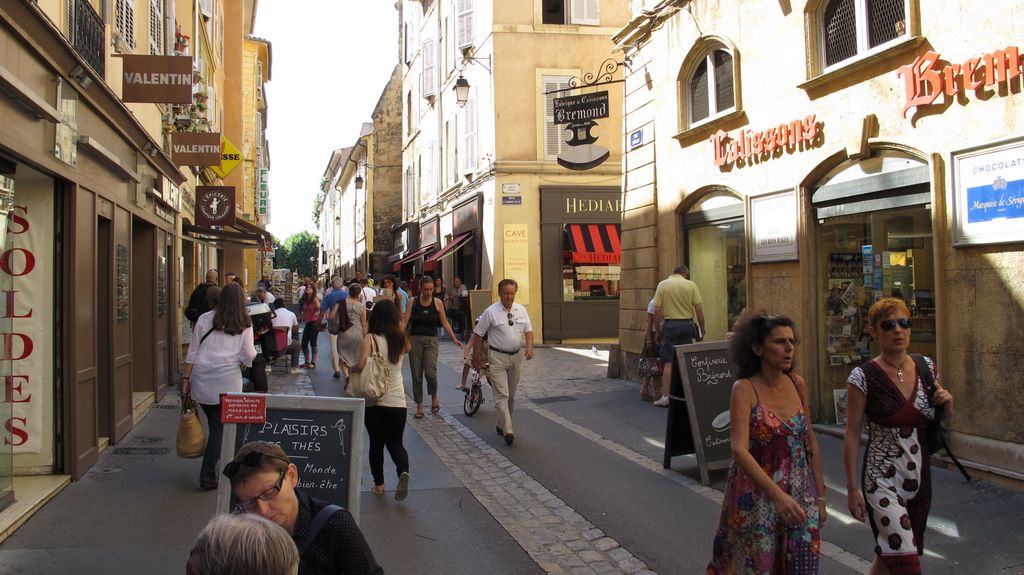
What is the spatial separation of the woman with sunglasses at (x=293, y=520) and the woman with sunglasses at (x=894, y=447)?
233 cm

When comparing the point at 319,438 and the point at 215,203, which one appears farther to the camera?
the point at 215,203

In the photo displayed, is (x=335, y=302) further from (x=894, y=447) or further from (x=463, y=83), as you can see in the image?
(x=894, y=447)

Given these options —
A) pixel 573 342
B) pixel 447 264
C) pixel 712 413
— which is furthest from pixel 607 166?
pixel 712 413

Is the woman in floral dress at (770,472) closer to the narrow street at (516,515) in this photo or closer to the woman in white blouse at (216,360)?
the narrow street at (516,515)

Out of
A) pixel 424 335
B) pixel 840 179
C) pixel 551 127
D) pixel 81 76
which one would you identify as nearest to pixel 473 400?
pixel 424 335

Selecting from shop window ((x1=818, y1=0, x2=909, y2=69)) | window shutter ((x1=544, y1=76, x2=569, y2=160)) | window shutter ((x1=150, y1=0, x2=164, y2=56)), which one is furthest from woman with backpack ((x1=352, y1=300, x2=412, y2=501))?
window shutter ((x1=544, y1=76, x2=569, y2=160))

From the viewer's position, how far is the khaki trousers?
893 cm

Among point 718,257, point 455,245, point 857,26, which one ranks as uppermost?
point 857,26

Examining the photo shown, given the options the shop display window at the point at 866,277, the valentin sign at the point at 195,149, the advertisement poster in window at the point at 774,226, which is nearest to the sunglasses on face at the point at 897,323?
the shop display window at the point at 866,277

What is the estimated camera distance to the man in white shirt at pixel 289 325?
14117mm

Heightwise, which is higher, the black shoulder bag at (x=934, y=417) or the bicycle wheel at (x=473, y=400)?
the black shoulder bag at (x=934, y=417)

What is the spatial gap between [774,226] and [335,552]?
27.1 ft

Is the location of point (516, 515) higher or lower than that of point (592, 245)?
lower

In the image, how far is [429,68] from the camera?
30.9m
